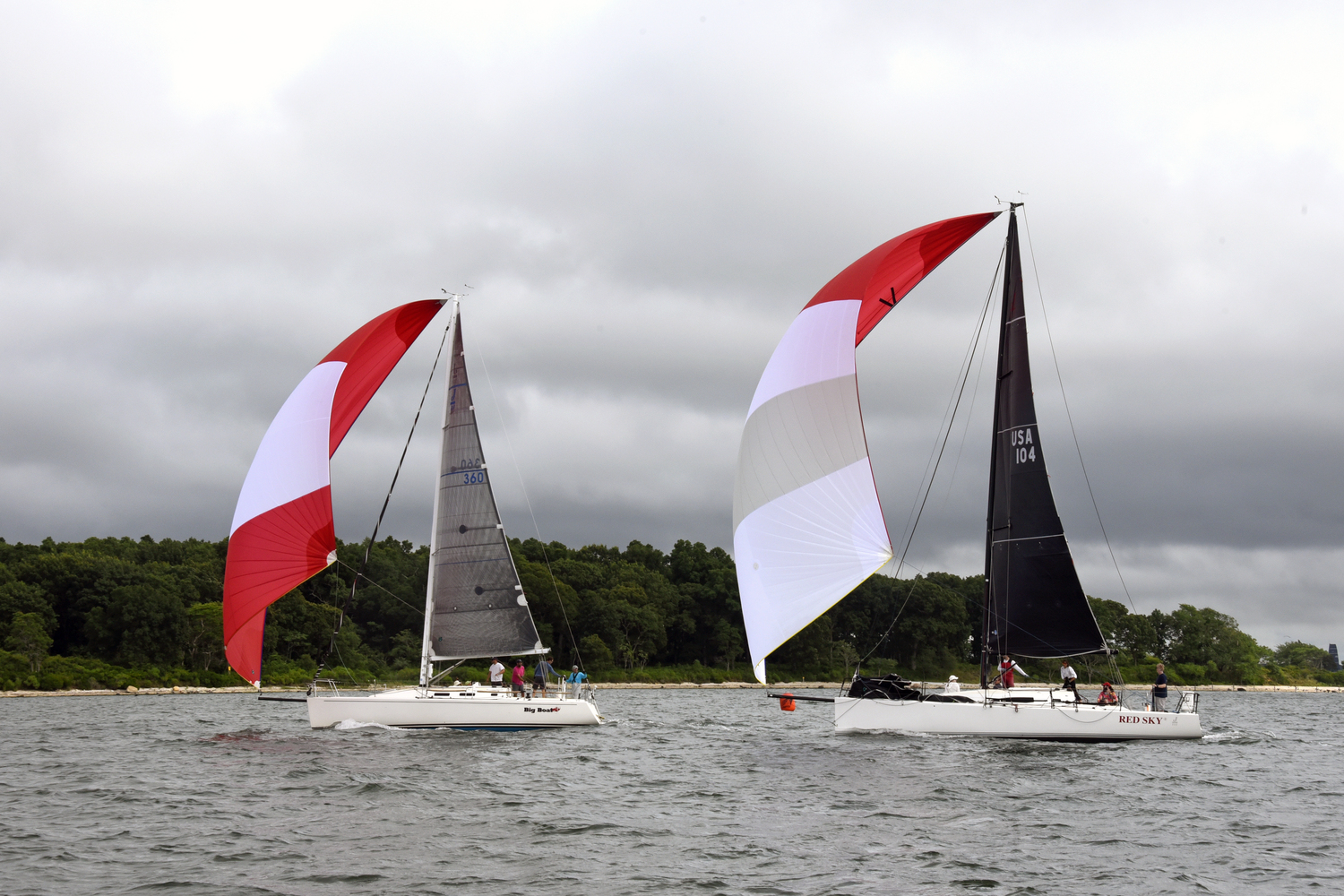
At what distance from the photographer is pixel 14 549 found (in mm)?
79438

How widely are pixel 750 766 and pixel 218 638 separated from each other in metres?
56.3

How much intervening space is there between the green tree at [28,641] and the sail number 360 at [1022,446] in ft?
182

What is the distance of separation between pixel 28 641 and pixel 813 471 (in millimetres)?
54882

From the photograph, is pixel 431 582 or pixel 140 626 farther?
pixel 140 626

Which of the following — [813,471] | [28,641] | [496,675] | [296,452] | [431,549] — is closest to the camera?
[813,471]

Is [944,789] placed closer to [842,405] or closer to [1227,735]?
[842,405]

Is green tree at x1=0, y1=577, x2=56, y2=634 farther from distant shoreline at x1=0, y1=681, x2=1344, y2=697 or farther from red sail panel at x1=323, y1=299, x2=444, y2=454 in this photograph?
red sail panel at x1=323, y1=299, x2=444, y2=454

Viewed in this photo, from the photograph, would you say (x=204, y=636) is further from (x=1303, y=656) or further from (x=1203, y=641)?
(x=1303, y=656)

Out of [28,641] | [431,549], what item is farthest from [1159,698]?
[28,641]

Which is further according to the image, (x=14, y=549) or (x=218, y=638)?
(x=14, y=549)

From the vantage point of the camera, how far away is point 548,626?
285ft

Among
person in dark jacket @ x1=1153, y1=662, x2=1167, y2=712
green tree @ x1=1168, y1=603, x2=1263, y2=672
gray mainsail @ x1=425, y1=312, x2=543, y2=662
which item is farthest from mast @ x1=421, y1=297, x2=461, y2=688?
green tree @ x1=1168, y1=603, x2=1263, y2=672

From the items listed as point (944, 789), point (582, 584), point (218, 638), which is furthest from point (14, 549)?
point (944, 789)

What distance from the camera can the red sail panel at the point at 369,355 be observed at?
2845 cm
